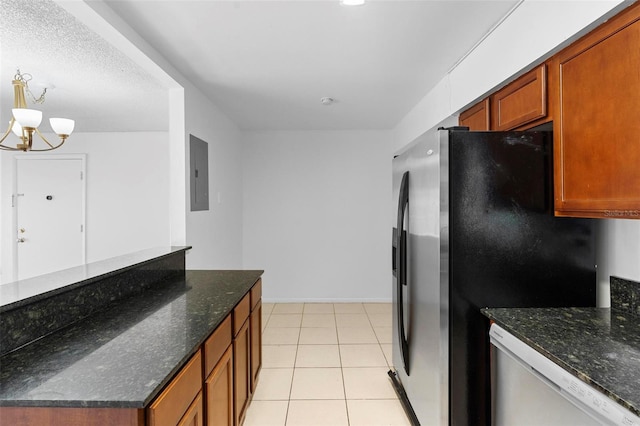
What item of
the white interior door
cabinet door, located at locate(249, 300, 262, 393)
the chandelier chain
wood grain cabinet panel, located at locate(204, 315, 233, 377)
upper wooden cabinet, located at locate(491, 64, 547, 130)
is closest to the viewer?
wood grain cabinet panel, located at locate(204, 315, 233, 377)

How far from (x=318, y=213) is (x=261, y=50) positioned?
2.90m

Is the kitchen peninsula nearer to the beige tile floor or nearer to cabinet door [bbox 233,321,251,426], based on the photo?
cabinet door [bbox 233,321,251,426]

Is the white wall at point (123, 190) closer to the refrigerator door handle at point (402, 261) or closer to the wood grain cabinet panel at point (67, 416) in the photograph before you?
the refrigerator door handle at point (402, 261)

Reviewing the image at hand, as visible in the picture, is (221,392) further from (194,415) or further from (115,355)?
(115,355)

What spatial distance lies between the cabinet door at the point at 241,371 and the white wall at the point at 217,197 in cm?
101

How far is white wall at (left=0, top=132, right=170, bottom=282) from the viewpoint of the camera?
5031 mm

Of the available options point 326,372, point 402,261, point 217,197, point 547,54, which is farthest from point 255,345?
point 547,54

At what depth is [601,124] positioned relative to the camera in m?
1.31

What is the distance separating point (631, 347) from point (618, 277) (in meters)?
0.50

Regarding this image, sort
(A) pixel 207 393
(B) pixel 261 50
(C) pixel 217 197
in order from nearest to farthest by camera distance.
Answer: (A) pixel 207 393, (B) pixel 261 50, (C) pixel 217 197

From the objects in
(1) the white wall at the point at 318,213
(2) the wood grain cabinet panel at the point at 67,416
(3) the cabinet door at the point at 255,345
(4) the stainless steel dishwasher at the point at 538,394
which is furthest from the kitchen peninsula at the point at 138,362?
(1) the white wall at the point at 318,213

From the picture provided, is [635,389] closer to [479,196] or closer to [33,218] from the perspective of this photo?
[479,196]

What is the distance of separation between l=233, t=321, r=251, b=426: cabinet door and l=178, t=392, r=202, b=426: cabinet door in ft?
1.79

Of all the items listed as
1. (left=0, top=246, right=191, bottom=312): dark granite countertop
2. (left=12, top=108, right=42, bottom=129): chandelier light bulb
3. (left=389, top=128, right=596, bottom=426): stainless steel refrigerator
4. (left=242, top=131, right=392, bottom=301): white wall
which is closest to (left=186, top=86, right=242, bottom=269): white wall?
(left=242, top=131, right=392, bottom=301): white wall
